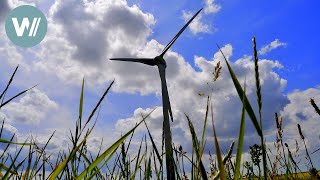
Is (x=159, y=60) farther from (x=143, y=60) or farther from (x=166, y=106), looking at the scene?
(x=166, y=106)

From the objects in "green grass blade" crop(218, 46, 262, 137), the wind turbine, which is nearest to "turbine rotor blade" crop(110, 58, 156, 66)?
the wind turbine

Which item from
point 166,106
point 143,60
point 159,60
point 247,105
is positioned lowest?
point 247,105

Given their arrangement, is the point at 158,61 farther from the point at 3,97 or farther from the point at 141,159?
the point at 3,97

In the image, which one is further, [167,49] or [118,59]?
[118,59]

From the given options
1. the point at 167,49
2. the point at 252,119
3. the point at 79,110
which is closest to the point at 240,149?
the point at 252,119

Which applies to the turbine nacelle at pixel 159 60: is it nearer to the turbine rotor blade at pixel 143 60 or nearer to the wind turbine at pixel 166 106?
the wind turbine at pixel 166 106

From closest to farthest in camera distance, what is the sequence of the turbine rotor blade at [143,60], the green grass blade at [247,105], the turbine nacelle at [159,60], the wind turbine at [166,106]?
the green grass blade at [247,105], the wind turbine at [166,106], the turbine nacelle at [159,60], the turbine rotor blade at [143,60]

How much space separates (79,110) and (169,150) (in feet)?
5.39

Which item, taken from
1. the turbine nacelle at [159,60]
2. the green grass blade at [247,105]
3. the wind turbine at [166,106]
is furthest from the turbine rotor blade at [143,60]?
the green grass blade at [247,105]

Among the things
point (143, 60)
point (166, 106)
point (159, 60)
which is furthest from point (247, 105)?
point (143, 60)

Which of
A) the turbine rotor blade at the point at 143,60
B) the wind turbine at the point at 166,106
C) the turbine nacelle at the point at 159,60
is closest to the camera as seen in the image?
the wind turbine at the point at 166,106

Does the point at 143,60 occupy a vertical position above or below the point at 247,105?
above

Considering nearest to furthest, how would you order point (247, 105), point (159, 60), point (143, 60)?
1. point (247, 105)
2. point (159, 60)
3. point (143, 60)

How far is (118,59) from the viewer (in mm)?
14672
